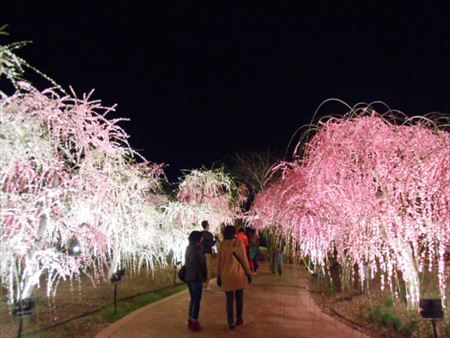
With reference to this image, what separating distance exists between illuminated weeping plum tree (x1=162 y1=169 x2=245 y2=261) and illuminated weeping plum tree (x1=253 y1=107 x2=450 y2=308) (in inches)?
362

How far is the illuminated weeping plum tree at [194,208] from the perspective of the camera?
723 inches

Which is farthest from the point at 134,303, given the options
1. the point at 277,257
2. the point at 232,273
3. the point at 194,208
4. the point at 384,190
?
the point at 194,208

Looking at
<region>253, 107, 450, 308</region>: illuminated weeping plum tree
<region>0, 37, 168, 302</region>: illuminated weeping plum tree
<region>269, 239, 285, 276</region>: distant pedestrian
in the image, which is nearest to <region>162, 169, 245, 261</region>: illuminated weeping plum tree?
<region>269, 239, 285, 276</region>: distant pedestrian

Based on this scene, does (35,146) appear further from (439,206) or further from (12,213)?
(439,206)

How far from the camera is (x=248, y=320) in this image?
8312mm

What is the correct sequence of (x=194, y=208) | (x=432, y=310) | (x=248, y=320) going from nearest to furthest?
(x=432, y=310) → (x=248, y=320) → (x=194, y=208)

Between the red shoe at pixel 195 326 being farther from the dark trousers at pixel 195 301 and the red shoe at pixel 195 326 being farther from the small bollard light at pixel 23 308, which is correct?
the small bollard light at pixel 23 308

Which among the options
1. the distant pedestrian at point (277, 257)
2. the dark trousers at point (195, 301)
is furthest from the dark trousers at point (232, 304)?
the distant pedestrian at point (277, 257)

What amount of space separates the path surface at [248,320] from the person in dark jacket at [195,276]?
0.77 ft

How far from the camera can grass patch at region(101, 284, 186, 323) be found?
8812 mm

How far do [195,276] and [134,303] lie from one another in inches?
134

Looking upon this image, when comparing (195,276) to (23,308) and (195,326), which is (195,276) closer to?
(195,326)

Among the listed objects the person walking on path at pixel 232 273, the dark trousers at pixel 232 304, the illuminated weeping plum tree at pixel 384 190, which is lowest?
the dark trousers at pixel 232 304

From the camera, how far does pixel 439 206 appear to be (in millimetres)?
7996
